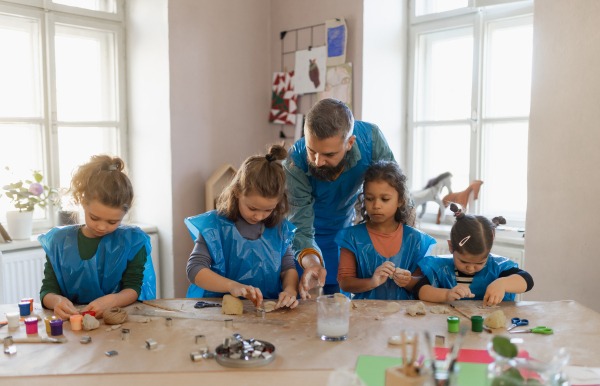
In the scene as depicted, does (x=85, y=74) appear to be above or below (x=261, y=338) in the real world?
above

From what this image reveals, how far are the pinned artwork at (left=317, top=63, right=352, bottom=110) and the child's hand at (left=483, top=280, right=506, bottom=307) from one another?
1.83 m

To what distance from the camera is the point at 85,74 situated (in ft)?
11.2

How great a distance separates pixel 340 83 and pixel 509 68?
1056 millimetres

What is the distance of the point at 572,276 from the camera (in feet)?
7.77

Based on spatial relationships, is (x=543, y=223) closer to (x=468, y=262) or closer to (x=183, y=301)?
(x=468, y=262)

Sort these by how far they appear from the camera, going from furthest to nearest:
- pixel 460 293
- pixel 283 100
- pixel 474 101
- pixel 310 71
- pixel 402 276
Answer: pixel 283 100
pixel 310 71
pixel 474 101
pixel 402 276
pixel 460 293

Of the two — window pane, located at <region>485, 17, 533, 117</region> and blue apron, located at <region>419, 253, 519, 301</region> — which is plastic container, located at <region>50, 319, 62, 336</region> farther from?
window pane, located at <region>485, 17, 533, 117</region>

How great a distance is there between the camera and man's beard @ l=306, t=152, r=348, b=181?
2.03m

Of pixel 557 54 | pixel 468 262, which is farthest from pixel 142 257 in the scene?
pixel 557 54

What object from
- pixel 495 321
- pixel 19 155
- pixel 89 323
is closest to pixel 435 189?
pixel 495 321

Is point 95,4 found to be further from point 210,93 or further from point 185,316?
point 185,316

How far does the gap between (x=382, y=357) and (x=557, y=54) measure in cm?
184

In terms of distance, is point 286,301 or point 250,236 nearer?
point 286,301

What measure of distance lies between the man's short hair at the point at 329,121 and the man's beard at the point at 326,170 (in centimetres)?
17
